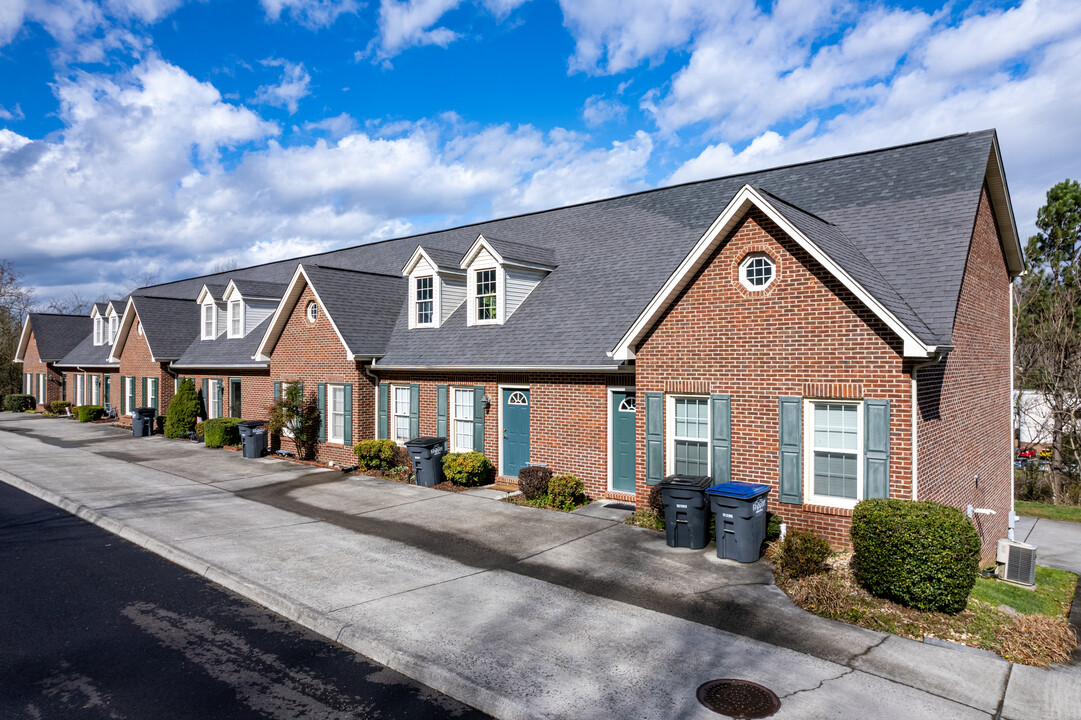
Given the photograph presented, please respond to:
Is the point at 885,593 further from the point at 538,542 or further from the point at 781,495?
the point at 538,542

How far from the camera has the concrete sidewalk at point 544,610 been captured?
20.7 ft

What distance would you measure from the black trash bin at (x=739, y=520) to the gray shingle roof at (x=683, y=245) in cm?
358

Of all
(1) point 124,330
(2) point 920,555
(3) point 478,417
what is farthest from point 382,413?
(1) point 124,330

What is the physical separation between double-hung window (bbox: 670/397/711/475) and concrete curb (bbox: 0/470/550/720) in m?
6.83

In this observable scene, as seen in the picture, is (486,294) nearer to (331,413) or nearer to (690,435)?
(331,413)

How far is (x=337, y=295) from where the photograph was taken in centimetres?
2030

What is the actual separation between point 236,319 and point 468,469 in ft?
53.1

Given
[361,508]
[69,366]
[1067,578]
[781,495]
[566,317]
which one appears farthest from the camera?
[69,366]

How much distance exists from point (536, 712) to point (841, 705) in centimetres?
295

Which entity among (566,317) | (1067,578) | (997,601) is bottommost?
(1067,578)

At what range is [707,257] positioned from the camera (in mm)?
11711

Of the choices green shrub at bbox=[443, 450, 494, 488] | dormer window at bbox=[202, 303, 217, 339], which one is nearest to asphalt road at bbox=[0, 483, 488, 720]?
green shrub at bbox=[443, 450, 494, 488]

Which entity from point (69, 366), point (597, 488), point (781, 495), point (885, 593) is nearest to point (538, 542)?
point (597, 488)

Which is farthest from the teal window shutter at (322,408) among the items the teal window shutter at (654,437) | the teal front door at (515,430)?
the teal window shutter at (654,437)
